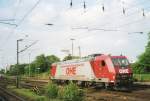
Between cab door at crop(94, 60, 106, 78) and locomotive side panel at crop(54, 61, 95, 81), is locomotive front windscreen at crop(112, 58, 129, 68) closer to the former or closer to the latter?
cab door at crop(94, 60, 106, 78)

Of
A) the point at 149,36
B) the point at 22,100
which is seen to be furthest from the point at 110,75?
the point at 149,36

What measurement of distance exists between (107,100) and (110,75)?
8.27 metres

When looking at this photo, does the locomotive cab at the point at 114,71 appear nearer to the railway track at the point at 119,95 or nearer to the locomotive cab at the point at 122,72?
the locomotive cab at the point at 122,72

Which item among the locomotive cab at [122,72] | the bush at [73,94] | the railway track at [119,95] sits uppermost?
the locomotive cab at [122,72]

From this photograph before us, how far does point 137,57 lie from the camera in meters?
86.6

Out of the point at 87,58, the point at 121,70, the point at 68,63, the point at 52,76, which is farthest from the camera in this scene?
the point at 52,76

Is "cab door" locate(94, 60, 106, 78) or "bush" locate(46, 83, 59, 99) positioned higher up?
"cab door" locate(94, 60, 106, 78)

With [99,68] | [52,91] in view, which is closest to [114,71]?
[99,68]

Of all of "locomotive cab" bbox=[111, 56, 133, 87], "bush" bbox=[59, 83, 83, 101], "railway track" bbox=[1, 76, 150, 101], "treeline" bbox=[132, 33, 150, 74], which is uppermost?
"treeline" bbox=[132, 33, 150, 74]

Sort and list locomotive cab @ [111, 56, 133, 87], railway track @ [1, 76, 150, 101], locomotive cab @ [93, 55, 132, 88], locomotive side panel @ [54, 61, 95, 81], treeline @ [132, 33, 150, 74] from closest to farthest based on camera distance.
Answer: railway track @ [1, 76, 150, 101] < locomotive cab @ [111, 56, 133, 87] < locomotive cab @ [93, 55, 132, 88] < locomotive side panel @ [54, 61, 95, 81] < treeline @ [132, 33, 150, 74]

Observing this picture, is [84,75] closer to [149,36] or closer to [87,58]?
[87,58]

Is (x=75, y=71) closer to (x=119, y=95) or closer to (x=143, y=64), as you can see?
(x=119, y=95)

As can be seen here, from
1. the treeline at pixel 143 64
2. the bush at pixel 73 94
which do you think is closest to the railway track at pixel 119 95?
the bush at pixel 73 94

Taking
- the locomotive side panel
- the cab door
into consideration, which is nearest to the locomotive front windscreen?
the cab door
